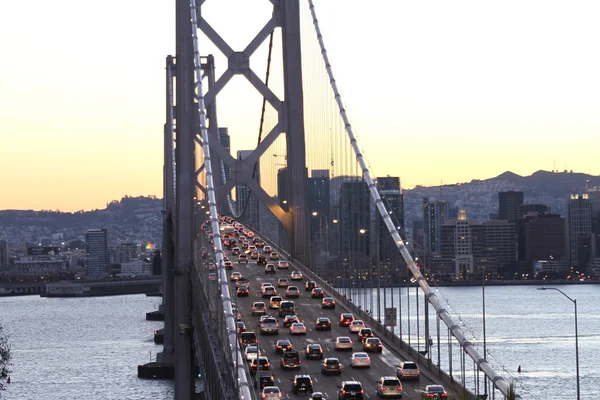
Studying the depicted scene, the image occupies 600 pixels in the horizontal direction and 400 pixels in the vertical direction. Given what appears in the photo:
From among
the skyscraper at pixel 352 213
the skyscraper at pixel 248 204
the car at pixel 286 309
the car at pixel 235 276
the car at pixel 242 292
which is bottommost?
the car at pixel 286 309

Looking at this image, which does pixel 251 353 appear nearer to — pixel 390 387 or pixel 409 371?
pixel 409 371

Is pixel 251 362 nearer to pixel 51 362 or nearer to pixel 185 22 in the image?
pixel 185 22

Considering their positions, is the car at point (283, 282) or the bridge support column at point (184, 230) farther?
the car at point (283, 282)

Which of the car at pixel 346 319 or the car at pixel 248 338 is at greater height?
the car at pixel 346 319

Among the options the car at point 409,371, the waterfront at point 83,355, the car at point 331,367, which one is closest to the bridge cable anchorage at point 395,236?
the car at point 409,371

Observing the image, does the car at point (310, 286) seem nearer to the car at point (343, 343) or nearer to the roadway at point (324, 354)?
the roadway at point (324, 354)

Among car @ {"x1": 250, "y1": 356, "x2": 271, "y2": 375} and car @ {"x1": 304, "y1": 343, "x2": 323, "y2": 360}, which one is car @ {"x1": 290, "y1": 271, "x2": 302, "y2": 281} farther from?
car @ {"x1": 250, "y1": 356, "x2": 271, "y2": 375}

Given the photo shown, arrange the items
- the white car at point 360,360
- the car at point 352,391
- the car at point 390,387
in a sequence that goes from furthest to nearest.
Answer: the white car at point 360,360 → the car at point 352,391 → the car at point 390,387

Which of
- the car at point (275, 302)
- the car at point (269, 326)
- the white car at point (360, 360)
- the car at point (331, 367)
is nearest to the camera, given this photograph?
the car at point (331, 367)
